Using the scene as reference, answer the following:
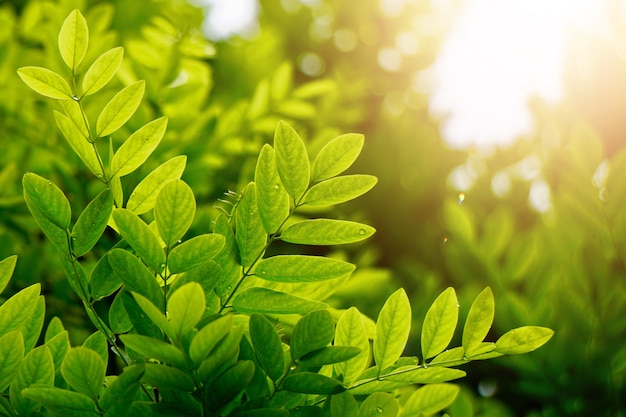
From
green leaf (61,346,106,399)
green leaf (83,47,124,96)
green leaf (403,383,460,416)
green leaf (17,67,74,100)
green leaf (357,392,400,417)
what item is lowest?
green leaf (357,392,400,417)

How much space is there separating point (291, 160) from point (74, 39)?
0.29 metres

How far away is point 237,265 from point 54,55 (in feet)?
2.92

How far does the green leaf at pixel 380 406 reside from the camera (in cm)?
61

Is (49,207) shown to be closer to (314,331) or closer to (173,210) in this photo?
(173,210)

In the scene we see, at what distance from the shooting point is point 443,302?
2.21 feet

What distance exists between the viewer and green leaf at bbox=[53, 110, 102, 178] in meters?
0.68

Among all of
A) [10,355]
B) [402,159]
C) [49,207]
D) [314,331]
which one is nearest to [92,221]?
[49,207]

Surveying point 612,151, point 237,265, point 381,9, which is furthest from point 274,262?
point 381,9

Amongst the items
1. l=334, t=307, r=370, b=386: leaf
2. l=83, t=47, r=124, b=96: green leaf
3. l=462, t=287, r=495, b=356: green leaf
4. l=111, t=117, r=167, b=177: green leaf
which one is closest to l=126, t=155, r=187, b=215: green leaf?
l=111, t=117, r=167, b=177: green leaf

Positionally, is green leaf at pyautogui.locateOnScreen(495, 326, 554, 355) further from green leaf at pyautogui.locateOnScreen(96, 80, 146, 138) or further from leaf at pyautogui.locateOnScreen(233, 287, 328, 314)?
green leaf at pyautogui.locateOnScreen(96, 80, 146, 138)

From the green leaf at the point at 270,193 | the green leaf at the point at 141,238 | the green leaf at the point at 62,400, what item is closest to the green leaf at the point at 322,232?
the green leaf at the point at 270,193

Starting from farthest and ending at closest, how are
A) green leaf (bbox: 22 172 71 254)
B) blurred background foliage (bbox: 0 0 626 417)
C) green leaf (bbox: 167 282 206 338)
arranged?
blurred background foliage (bbox: 0 0 626 417) → green leaf (bbox: 22 172 71 254) → green leaf (bbox: 167 282 206 338)

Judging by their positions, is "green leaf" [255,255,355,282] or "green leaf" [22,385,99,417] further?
"green leaf" [255,255,355,282]

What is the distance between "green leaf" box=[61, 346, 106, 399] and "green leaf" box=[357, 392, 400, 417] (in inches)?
9.6
